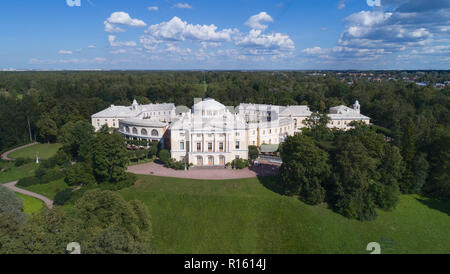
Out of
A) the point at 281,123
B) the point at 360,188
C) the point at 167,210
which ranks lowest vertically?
the point at 167,210

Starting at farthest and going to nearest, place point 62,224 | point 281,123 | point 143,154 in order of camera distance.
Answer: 1. point 281,123
2. point 143,154
3. point 62,224

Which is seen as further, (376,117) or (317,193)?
(376,117)

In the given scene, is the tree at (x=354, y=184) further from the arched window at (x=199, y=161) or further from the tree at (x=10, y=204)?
the tree at (x=10, y=204)

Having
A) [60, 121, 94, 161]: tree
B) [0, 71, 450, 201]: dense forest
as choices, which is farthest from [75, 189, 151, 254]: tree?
[0, 71, 450, 201]: dense forest

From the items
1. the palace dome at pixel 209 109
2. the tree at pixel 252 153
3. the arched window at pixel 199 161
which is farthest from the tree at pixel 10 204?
the tree at pixel 252 153

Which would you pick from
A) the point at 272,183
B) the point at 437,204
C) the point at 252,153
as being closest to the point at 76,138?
the point at 252,153

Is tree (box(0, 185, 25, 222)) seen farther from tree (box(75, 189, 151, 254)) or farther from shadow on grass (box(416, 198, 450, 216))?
shadow on grass (box(416, 198, 450, 216))
